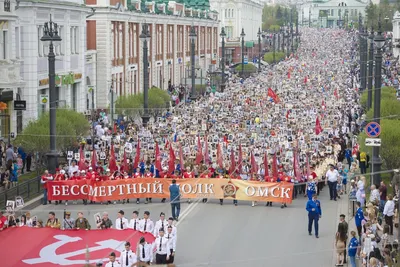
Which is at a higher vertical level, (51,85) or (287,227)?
(51,85)

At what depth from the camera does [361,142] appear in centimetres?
3666

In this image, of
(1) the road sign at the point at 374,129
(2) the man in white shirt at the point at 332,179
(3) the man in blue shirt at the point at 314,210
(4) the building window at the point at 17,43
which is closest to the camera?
(3) the man in blue shirt at the point at 314,210

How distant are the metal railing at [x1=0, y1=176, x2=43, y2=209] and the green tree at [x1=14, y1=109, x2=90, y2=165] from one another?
3.98 meters

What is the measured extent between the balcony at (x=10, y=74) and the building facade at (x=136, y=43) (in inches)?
490

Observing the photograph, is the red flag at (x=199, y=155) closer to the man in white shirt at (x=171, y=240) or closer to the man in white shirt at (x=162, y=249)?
the man in white shirt at (x=171, y=240)

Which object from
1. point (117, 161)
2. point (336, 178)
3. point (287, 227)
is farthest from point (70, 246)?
point (117, 161)

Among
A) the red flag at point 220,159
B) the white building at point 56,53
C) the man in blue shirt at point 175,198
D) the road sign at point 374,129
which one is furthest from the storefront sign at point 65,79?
the road sign at point 374,129

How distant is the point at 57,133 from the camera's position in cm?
3806

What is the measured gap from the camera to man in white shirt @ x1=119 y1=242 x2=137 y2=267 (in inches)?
774

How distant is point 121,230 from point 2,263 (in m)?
3.43

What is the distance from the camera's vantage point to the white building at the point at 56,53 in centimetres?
4775

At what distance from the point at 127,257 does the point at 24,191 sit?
12.5 metres

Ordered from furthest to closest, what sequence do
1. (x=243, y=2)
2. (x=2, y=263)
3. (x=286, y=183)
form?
1. (x=243, y=2)
2. (x=286, y=183)
3. (x=2, y=263)

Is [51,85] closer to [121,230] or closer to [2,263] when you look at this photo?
[121,230]
